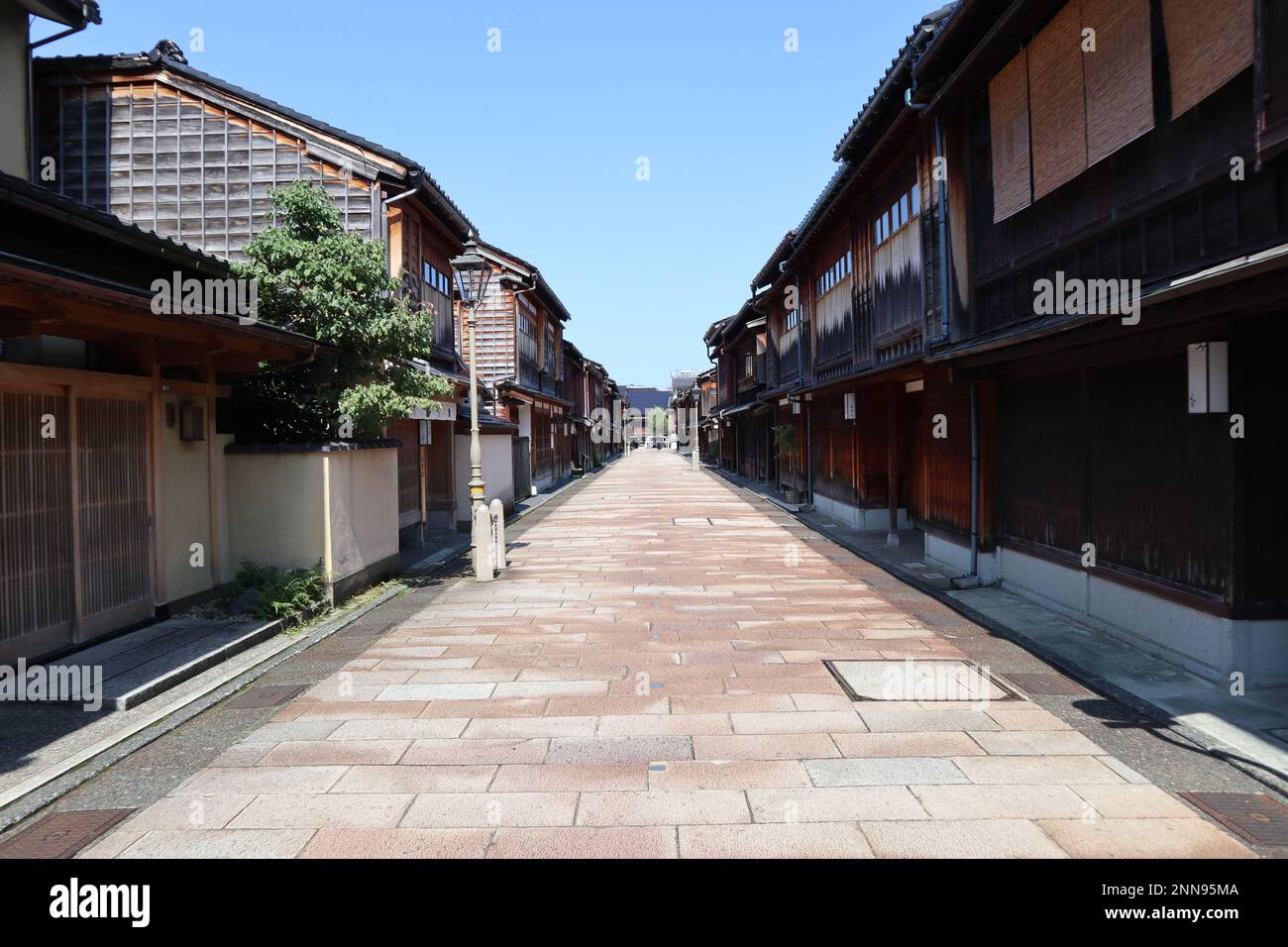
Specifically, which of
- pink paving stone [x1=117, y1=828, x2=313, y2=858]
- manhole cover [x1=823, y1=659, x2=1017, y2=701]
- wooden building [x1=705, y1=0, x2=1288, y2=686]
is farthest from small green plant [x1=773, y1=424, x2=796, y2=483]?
pink paving stone [x1=117, y1=828, x2=313, y2=858]

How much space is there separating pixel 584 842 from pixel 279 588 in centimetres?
713

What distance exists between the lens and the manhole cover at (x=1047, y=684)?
7230 millimetres

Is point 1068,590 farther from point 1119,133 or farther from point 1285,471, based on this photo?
point 1119,133

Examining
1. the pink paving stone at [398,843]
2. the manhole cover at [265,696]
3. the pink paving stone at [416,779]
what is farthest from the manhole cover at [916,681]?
the manhole cover at [265,696]

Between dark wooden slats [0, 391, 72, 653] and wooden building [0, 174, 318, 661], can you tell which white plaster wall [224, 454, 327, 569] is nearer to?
wooden building [0, 174, 318, 661]

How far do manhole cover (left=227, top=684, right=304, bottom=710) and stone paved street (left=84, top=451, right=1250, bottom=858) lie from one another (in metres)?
0.21

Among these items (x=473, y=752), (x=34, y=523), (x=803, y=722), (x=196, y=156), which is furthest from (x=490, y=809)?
(x=196, y=156)

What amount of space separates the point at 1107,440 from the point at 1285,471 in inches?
83.7

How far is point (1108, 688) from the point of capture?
280 inches

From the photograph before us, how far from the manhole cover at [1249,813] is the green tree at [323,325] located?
33.4ft

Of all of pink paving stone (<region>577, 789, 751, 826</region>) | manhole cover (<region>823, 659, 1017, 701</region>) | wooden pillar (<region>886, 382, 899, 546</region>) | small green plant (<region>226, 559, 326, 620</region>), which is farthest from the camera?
wooden pillar (<region>886, 382, 899, 546</region>)

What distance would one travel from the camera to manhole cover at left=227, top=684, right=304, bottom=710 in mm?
7277

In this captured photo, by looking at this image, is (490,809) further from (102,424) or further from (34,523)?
(102,424)

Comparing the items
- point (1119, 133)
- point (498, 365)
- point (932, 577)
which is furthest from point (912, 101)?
point (498, 365)
